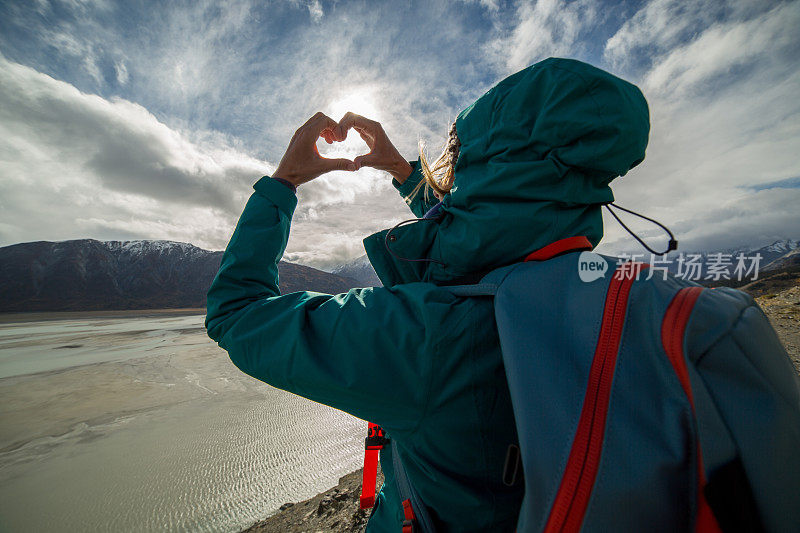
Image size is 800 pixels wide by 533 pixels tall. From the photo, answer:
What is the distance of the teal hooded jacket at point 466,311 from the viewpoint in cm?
77

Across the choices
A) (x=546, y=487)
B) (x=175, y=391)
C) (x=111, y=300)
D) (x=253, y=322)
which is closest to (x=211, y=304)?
(x=253, y=322)

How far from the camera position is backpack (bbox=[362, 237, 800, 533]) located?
49 centimetres

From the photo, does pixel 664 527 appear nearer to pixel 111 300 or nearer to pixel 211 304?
pixel 211 304

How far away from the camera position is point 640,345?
550mm

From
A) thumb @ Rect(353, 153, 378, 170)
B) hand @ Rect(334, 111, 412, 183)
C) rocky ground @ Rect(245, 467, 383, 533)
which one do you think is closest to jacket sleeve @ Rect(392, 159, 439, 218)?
hand @ Rect(334, 111, 412, 183)

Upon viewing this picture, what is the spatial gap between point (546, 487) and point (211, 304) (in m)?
1.02

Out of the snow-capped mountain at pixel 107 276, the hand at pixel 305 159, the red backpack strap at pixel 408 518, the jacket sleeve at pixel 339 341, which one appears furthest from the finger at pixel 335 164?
the snow-capped mountain at pixel 107 276

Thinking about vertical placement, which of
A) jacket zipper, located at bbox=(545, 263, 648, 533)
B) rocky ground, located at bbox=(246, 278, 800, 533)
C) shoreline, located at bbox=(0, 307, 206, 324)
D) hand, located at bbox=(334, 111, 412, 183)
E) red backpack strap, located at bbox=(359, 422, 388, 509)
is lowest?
shoreline, located at bbox=(0, 307, 206, 324)

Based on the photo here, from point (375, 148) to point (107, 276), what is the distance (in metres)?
133

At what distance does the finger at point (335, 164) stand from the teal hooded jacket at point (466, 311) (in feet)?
1.63

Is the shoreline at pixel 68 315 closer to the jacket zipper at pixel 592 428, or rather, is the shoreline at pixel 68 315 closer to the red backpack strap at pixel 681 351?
the jacket zipper at pixel 592 428

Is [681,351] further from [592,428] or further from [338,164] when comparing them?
[338,164]

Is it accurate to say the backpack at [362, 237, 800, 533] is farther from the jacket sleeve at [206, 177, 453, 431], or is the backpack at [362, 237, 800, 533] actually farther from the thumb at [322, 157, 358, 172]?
the thumb at [322, 157, 358, 172]

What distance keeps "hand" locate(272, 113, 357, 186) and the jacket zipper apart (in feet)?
3.58
